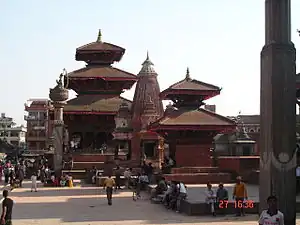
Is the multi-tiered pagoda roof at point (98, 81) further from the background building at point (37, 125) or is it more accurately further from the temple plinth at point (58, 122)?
the background building at point (37, 125)

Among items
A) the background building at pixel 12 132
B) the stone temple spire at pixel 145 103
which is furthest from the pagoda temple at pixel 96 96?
the background building at pixel 12 132

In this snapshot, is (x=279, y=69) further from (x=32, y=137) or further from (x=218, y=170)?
(x=32, y=137)

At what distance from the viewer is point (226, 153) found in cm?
5138

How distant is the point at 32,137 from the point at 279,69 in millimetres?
96836

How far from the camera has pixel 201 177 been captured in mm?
31375

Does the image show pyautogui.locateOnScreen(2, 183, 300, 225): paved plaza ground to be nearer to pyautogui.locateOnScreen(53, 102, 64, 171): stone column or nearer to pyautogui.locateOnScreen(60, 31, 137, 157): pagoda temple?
pyautogui.locateOnScreen(53, 102, 64, 171): stone column

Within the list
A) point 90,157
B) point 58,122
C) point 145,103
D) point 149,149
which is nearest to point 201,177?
point 58,122

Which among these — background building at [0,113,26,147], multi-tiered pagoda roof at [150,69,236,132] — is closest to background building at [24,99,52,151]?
background building at [0,113,26,147]

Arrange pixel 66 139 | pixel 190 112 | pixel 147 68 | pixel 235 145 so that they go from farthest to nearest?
pixel 147 68 < pixel 235 145 < pixel 66 139 < pixel 190 112

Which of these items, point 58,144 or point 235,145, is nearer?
point 58,144

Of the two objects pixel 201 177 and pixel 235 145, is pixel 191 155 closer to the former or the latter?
pixel 201 177

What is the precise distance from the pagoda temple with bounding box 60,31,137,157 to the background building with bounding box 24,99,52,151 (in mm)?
45212

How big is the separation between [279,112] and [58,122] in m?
27.9

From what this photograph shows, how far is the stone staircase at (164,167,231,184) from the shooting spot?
30.9 m
